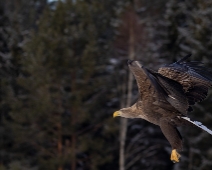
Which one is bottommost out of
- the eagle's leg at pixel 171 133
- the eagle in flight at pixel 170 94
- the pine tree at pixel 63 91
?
the pine tree at pixel 63 91

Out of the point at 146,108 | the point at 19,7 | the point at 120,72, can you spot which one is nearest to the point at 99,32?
the point at 120,72

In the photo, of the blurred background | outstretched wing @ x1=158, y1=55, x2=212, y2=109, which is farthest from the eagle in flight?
the blurred background

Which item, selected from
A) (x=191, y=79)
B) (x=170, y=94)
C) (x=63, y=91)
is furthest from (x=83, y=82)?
(x=170, y=94)

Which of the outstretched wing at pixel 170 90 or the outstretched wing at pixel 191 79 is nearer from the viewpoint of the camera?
the outstretched wing at pixel 170 90

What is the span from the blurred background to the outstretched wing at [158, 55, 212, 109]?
862 centimetres

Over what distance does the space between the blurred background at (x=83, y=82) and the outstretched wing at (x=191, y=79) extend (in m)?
8.62

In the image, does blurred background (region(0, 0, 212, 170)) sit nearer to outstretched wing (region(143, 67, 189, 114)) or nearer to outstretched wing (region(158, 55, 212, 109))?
outstretched wing (region(158, 55, 212, 109))

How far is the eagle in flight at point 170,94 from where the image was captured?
5.22 metres

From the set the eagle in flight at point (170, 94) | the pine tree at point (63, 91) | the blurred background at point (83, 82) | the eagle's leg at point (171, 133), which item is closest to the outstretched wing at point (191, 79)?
the eagle in flight at point (170, 94)

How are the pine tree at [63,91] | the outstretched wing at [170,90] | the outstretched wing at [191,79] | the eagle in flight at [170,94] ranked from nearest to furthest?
1. the outstretched wing at [170,90]
2. the eagle in flight at [170,94]
3. the outstretched wing at [191,79]
4. the pine tree at [63,91]

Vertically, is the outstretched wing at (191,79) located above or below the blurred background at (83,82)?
above

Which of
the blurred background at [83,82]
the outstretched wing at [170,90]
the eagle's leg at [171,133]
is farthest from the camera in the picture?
the blurred background at [83,82]

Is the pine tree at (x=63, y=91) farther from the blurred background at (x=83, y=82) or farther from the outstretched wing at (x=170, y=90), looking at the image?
the outstretched wing at (x=170, y=90)

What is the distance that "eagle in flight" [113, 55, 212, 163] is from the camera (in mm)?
5225
